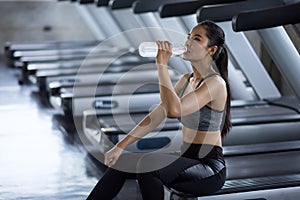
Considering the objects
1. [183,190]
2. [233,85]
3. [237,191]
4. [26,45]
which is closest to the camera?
[183,190]

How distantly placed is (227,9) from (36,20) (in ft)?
23.7

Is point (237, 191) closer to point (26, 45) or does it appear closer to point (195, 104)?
point (195, 104)

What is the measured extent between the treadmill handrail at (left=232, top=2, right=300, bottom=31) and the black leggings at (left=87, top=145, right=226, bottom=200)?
3.02ft

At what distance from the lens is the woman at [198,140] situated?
291cm

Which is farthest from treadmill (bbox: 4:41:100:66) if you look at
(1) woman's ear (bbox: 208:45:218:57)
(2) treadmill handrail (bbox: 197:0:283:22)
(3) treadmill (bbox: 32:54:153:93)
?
(1) woman's ear (bbox: 208:45:218:57)

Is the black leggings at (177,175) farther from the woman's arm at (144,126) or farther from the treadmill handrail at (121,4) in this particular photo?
the treadmill handrail at (121,4)

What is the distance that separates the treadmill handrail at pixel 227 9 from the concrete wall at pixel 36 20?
708 centimetres

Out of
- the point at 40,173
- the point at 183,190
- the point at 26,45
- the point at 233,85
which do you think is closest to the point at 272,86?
the point at 233,85

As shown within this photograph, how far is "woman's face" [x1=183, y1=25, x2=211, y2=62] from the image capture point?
2.91 meters

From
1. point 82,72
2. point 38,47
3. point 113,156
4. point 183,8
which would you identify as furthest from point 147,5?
point 38,47

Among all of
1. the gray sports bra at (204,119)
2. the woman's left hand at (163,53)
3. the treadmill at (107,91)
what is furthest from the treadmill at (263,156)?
the treadmill at (107,91)

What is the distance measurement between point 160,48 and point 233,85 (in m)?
3.22

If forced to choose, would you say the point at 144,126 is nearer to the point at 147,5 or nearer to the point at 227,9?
the point at 227,9

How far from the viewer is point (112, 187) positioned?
301 cm
